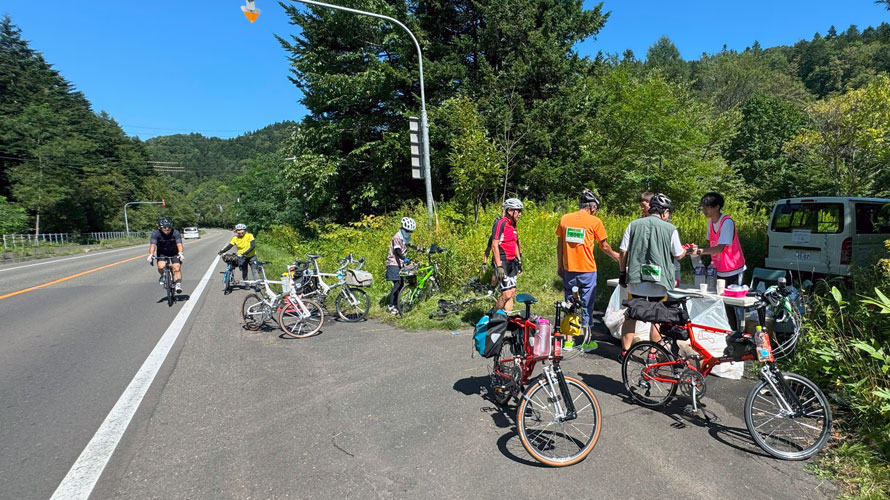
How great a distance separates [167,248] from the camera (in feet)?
32.6

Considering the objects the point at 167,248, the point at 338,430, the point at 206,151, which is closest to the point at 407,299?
the point at 338,430

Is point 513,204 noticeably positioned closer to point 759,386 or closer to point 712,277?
point 712,277

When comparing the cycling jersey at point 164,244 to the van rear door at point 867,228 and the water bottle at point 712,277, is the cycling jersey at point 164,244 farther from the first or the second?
the van rear door at point 867,228

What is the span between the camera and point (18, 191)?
38938 mm

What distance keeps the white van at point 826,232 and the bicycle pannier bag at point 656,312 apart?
475 cm

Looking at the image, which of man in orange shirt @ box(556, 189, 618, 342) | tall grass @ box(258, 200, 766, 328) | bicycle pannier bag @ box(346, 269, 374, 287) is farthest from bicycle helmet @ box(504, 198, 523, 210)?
bicycle pannier bag @ box(346, 269, 374, 287)

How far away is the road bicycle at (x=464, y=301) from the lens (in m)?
7.36

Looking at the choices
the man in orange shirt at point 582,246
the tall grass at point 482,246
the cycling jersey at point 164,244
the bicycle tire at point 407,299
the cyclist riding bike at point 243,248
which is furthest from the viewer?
the cyclist riding bike at point 243,248

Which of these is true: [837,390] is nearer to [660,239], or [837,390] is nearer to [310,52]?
[660,239]

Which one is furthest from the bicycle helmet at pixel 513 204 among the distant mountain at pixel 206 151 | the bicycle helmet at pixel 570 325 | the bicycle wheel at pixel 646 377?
the distant mountain at pixel 206 151

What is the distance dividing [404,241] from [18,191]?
49.7 metres

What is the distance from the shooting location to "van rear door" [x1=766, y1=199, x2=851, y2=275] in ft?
23.0

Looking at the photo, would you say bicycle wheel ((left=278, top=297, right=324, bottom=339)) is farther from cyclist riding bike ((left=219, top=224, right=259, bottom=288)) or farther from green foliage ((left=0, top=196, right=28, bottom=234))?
green foliage ((left=0, top=196, right=28, bottom=234))

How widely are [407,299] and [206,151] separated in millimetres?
166967
